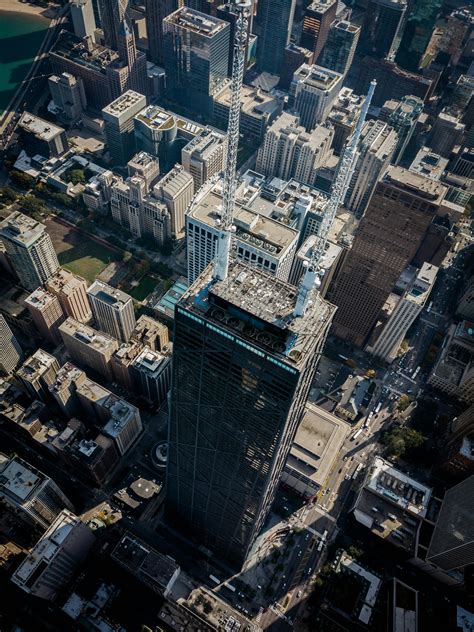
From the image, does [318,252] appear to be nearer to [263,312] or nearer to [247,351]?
[263,312]

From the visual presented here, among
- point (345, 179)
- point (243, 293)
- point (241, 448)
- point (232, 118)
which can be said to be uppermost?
point (345, 179)

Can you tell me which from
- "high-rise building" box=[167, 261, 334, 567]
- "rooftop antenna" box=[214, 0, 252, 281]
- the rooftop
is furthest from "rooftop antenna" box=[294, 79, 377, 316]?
"rooftop antenna" box=[214, 0, 252, 281]

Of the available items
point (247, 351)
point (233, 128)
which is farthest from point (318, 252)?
point (233, 128)

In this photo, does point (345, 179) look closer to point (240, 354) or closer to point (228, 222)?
point (228, 222)

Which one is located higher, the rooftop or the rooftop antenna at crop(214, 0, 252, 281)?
the rooftop antenna at crop(214, 0, 252, 281)

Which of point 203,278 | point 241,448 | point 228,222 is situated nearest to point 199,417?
point 241,448

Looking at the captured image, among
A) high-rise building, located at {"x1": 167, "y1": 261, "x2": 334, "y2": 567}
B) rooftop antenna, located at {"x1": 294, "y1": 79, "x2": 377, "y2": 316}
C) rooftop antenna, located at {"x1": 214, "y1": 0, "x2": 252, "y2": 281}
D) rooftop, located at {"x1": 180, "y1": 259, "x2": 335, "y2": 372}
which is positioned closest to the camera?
rooftop antenna, located at {"x1": 214, "y1": 0, "x2": 252, "y2": 281}

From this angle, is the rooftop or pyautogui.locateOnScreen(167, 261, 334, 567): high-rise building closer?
the rooftop

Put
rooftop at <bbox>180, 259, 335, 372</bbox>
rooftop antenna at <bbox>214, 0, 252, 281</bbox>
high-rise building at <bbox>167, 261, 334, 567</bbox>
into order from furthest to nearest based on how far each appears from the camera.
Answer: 1. high-rise building at <bbox>167, 261, 334, 567</bbox>
2. rooftop at <bbox>180, 259, 335, 372</bbox>
3. rooftop antenna at <bbox>214, 0, 252, 281</bbox>

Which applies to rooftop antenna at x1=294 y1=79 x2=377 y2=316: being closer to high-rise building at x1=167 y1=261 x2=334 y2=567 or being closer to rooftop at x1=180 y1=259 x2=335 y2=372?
rooftop at x1=180 y1=259 x2=335 y2=372
